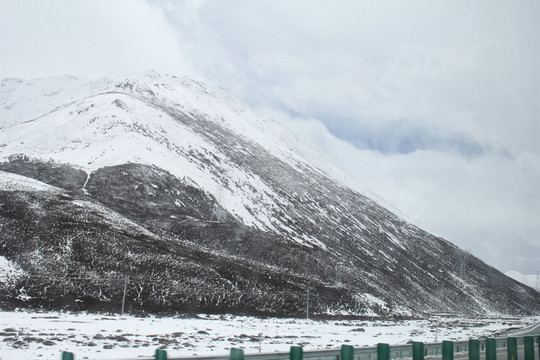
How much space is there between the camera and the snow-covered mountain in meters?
50.0

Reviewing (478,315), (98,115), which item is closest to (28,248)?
(98,115)

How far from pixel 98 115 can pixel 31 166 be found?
29.2m

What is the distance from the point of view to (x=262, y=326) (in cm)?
4300

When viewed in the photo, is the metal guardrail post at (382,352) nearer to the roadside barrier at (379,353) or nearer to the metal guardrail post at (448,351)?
the roadside barrier at (379,353)

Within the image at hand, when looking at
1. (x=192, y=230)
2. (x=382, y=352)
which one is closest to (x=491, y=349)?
(x=382, y=352)

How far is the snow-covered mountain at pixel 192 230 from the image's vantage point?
50.0m

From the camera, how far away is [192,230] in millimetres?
74062

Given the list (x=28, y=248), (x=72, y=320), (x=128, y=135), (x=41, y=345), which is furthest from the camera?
(x=128, y=135)

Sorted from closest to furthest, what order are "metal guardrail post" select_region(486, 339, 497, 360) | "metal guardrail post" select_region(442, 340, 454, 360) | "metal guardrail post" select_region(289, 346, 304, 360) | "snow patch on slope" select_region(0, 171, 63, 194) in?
"metal guardrail post" select_region(289, 346, 304, 360) → "metal guardrail post" select_region(442, 340, 454, 360) → "metal guardrail post" select_region(486, 339, 497, 360) → "snow patch on slope" select_region(0, 171, 63, 194)

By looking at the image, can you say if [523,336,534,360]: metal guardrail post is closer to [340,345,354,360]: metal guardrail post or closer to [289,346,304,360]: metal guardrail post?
[340,345,354,360]: metal guardrail post

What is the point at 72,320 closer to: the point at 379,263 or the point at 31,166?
the point at 31,166

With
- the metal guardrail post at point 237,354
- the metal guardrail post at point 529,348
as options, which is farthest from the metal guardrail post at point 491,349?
the metal guardrail post at point 237,354

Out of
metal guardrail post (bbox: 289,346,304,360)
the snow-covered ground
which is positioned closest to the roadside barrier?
metal guardrail post (bbox: 289,346,304,360)

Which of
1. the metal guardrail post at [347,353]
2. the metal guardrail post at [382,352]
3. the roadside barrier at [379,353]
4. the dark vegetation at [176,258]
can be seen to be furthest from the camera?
the dark vegetation at [176,258]
